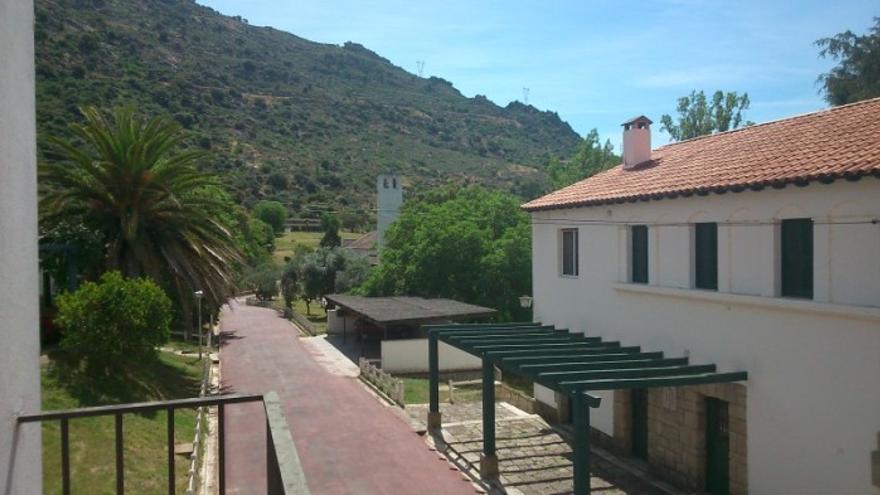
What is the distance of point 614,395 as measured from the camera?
1625 centimetres

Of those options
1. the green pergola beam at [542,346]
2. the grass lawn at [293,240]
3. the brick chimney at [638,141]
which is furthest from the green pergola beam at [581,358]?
the grass lawn at [293,240]

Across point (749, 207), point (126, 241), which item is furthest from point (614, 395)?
point (126, 241)

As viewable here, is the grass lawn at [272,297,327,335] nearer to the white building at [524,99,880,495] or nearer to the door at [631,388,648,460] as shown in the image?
the door at [631,388,648,460]

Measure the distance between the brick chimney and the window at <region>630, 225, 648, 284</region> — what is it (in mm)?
4257

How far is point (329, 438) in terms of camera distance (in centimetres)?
1784

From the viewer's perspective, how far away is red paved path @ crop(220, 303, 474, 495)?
14.4m

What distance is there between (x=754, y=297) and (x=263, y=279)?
162ft

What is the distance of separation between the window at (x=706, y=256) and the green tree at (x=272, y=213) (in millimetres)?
66511

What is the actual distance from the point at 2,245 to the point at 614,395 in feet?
48.4

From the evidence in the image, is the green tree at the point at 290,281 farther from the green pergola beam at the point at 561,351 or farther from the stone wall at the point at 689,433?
the stone wall at the point at 689,433

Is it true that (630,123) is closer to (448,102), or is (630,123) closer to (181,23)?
(181,23)

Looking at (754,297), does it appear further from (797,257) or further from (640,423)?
(640,423)

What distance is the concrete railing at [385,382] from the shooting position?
21828mm

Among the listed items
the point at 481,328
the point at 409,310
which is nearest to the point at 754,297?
the point at 481,328
